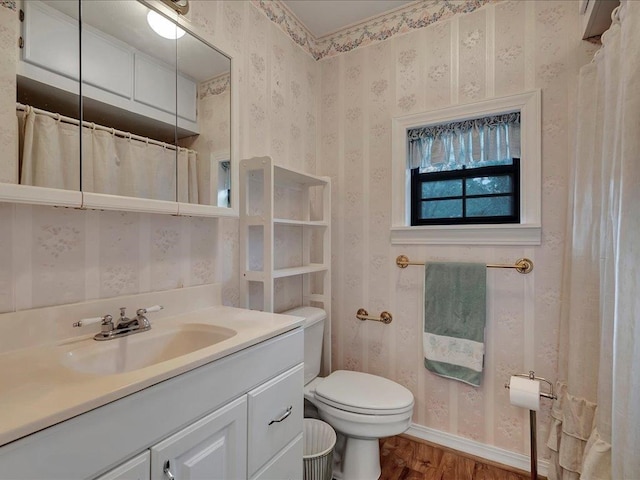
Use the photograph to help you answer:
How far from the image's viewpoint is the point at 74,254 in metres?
0.98

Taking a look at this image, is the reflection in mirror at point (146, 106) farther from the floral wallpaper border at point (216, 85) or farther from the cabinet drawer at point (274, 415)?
the cabinet drawer at point (274, 415)

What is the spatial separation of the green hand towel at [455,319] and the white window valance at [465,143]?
0.61 metres

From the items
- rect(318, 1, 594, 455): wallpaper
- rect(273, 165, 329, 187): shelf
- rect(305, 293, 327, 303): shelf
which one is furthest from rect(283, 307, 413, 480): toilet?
rect(273, 165, 329, 187): shelf

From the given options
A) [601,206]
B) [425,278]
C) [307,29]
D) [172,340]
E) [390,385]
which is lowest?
[390,385]

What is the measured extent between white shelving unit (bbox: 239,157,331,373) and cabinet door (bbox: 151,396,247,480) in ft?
2.02

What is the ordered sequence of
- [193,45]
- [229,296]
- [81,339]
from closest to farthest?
[81,339] → [193,45] → [229,296]

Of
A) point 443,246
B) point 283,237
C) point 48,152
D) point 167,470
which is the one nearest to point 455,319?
point 443,246

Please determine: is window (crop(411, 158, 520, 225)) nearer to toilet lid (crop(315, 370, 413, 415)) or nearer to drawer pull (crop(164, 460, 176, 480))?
toilet lid (crop(315, 370, 413, 415))

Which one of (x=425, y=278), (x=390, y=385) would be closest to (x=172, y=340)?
(x=390, y=385)

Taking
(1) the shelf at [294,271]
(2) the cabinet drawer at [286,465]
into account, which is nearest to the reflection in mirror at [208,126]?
(1) the shelf at [294,271]

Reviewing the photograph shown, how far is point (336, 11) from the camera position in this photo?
1.89m

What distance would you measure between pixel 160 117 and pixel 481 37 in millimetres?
1671

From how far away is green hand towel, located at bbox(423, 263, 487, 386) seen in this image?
1.65 metres

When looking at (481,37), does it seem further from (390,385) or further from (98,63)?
(390,385)
